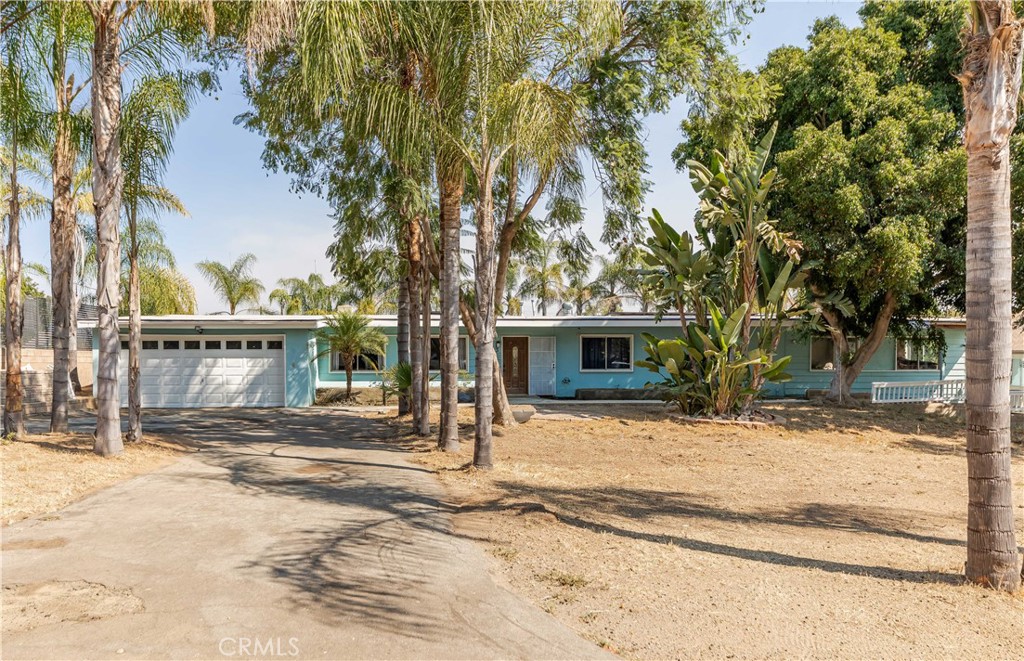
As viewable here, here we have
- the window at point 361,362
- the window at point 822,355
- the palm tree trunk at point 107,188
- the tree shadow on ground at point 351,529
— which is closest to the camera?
the tree shadow on ground at point 351,529

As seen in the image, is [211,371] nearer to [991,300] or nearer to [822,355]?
[991,300]

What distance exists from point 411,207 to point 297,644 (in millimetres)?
7986

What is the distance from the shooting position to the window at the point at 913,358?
2250cm

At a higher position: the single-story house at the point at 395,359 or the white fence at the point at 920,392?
the single-story house at the point at 395,359

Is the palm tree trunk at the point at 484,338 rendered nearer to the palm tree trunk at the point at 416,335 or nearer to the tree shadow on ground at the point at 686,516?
the tree shadow on ground at the point at 686,516

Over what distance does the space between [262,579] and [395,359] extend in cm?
1747

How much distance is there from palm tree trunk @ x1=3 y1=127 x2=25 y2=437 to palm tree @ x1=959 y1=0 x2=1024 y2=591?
1298 cm

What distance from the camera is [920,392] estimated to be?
2014 centimetres

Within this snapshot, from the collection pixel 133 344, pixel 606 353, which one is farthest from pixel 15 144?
pixel 606 353

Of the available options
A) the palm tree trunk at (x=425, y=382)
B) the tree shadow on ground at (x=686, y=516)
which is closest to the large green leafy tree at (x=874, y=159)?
the palm tree trunk at (x=425, y=382)

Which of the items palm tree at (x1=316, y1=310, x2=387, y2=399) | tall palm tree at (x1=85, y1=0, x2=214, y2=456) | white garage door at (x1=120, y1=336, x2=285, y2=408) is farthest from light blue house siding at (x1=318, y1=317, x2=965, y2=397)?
tall palm tree at (x1=85, y1=0, x2=214, y2=456)

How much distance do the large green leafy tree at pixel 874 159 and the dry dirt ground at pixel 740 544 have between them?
5088 mm

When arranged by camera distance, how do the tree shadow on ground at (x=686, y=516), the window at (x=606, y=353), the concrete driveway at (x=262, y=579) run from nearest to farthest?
1. the concrete driveway at (x=262, y=579)
2. the tree shadow on ground at (x=686, y=516)
3. the window at (x=606, y=353)

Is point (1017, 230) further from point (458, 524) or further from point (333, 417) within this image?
point (333, 417)
